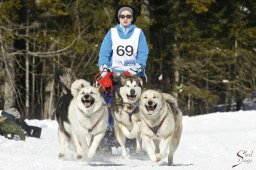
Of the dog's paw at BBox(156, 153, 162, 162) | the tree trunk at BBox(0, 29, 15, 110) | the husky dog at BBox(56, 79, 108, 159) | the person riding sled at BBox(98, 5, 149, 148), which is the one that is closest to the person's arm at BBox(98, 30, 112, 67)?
the person riding sled at BBox(98, 5, 149, 148)

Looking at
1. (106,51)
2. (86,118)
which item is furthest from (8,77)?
(86,118)

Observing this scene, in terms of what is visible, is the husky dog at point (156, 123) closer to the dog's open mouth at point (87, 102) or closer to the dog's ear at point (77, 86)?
the dog's open mouth at point (87, 102)

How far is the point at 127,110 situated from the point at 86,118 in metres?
0.77

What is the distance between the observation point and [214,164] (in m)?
7.02

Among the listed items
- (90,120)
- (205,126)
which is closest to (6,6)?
(205,126)

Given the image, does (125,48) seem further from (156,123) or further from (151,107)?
(156,123)

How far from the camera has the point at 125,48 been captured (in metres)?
8.30

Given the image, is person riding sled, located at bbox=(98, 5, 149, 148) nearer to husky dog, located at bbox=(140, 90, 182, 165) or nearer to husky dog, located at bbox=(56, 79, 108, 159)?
husky dog, located at bbox=(56, 79, 108, 159)

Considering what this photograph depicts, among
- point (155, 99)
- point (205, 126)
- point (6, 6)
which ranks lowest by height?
point (205, 126)

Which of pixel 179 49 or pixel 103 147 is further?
pixel 179 49

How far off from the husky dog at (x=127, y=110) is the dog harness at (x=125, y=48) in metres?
0.43

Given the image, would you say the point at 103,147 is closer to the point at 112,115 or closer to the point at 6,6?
the point at 112,115

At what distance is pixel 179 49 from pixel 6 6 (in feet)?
28.5

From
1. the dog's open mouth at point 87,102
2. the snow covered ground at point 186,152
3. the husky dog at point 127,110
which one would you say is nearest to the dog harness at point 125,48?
the husky dog at point 127,110
